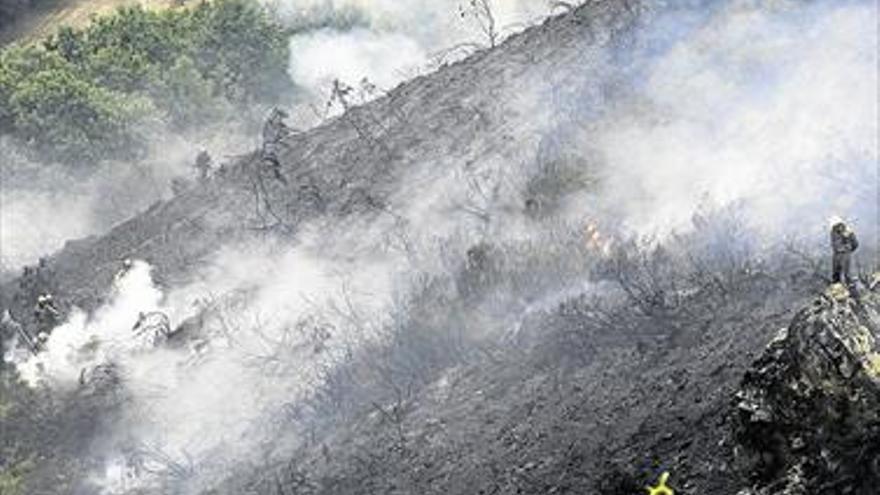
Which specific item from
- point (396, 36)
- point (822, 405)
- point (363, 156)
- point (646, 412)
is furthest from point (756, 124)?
point (396, 36)

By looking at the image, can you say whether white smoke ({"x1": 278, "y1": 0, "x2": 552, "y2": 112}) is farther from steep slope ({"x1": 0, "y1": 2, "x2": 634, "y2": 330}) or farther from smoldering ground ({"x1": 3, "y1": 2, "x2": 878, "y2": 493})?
smoldering ground ({"x1": 3, "y1": 2, "x2": 878, "y2": 493})

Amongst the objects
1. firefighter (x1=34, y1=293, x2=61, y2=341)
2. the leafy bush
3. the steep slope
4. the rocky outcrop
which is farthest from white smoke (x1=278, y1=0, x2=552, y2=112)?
the rocky outcrop

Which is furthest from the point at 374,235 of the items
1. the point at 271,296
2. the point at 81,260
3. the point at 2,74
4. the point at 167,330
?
the point at 2,74

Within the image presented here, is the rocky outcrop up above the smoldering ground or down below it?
below

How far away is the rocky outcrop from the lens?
6.54m

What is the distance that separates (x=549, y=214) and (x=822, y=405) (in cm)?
972

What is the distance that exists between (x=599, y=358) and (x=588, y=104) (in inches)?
305

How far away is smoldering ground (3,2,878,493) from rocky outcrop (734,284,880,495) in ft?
18.9

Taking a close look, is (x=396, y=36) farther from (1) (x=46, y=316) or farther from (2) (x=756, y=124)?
(2) (x=756, y=124)

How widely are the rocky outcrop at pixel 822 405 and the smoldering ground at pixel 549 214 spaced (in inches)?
227

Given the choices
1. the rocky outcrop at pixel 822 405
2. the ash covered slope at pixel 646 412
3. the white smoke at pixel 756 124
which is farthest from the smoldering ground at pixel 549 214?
→ the rocky outcrop at pixel 822 405

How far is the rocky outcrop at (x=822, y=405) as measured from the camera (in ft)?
21.4

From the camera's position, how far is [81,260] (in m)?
26.2

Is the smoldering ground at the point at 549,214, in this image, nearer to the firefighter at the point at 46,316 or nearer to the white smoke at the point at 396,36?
the firefighter at the point at 46,316
